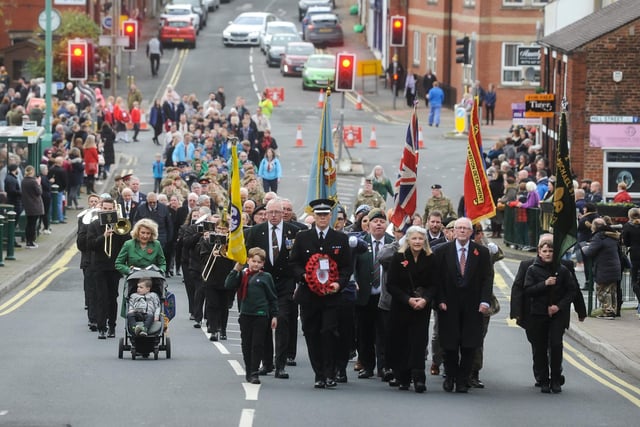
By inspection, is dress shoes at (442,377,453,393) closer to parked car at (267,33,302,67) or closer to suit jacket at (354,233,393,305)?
suit jacket at (354,233,393,305)

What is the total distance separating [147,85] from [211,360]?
49.9 meters

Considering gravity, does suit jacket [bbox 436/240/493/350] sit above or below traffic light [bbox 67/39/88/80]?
below

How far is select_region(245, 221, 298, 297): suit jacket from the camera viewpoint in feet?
56.0

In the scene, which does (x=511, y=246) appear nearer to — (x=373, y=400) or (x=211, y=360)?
A: (x=211, y=360)

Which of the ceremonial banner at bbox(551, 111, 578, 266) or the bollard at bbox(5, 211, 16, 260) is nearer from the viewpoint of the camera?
the ceremonial banner at bbox(551, 111, 578, 266)

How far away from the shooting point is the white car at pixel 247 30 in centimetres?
8100

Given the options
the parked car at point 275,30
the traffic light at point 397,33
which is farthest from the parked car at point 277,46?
the traffic light at point 397,33

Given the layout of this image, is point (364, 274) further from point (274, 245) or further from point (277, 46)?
point (277, 46)

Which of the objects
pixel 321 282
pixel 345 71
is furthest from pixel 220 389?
pixel 345 71

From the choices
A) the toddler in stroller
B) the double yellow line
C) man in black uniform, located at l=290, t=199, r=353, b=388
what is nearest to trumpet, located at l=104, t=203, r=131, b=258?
the toddler in stroller

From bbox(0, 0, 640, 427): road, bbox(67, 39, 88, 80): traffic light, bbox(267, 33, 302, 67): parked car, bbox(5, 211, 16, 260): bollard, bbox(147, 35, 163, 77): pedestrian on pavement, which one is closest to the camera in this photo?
bbox(0, 0, 640, 427): road

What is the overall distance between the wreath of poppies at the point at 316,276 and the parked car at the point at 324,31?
63.2 meters

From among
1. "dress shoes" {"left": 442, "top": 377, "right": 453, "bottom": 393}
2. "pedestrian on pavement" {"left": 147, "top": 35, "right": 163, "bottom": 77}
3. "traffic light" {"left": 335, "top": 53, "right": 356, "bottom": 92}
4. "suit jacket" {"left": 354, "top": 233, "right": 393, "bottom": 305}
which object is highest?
"pedestrian on pavement" {"left": 147, "top": 35, "right": 163, "bottom": 77}

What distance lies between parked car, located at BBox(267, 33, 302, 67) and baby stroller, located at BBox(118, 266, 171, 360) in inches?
2171
